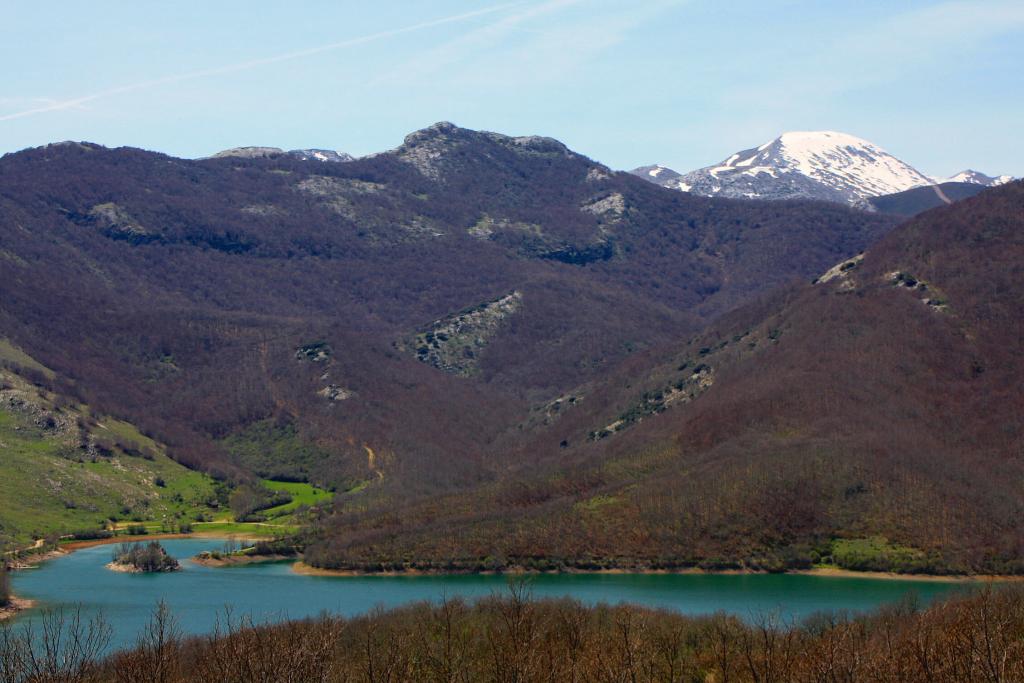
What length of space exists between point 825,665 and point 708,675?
23821mm

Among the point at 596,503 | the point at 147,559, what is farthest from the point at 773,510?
the point at 147,559

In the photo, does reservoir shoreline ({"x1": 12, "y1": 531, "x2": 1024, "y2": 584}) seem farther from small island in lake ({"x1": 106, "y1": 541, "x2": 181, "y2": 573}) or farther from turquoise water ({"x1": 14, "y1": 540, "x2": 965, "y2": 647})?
small island in lake ({"x1": 106, "y1": 541, "x2": 181, "y2": 573})

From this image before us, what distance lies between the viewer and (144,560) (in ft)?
547

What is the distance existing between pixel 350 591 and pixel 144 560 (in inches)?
1288

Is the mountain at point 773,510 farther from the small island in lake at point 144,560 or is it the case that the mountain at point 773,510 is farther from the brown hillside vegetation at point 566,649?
the brown hillside vegetation at point 566,649

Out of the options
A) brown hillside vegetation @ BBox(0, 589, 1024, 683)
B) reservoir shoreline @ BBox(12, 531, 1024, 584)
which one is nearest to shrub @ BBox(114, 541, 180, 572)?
reservoir shoreline @ BBox(12, 531, 1024, 584)

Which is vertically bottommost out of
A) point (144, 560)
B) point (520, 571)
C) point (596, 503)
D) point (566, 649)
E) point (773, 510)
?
point (520, 571)

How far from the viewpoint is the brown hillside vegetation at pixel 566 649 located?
6525 cm

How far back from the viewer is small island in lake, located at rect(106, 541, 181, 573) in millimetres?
165500

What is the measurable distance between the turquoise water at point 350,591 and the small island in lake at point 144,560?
6.43 ft

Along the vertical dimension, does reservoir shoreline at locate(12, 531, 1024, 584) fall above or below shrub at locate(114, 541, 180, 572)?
below

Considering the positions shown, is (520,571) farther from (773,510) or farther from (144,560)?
(144,560)

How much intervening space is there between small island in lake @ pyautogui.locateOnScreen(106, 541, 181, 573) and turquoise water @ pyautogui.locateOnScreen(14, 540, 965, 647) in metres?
1.96

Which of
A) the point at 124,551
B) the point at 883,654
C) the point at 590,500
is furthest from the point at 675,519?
the point at 883,654
